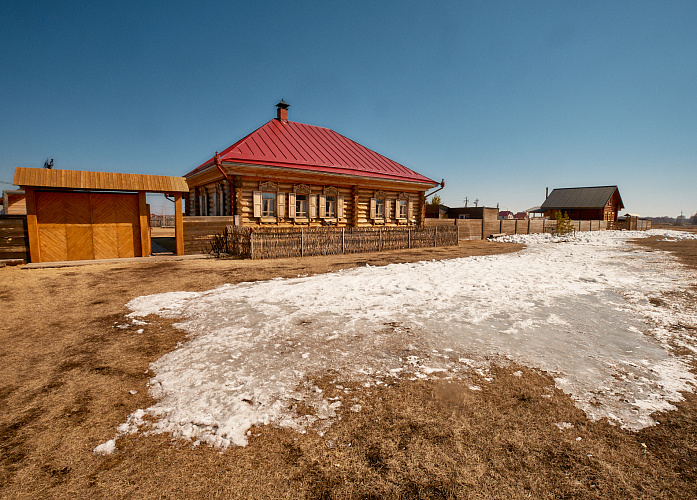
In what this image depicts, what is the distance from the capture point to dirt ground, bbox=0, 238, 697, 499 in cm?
206

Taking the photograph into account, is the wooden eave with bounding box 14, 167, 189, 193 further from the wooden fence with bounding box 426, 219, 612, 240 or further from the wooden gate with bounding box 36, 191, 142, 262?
the wooden fence with bounding box 426, 219, 612, 240

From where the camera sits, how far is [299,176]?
53.8ft

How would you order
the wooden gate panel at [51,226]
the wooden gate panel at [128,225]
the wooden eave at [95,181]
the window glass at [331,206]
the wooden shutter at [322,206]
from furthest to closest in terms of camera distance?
the window glass at [331,206] < the wooden shutter at [322,206] < the wooden gate panel at [128,225] < the wooden gate panel at [51,226] < the wooden eave at [95,181]

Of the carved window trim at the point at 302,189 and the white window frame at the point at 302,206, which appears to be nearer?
the carved window trim at the point at 302,189

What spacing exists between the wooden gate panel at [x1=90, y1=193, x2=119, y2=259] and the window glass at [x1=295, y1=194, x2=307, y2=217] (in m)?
7.81

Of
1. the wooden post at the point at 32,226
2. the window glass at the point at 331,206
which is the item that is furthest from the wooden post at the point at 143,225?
the window glass at the point at 331,206

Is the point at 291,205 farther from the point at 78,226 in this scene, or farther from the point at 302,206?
the point at 78,226

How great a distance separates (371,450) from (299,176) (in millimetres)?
15136

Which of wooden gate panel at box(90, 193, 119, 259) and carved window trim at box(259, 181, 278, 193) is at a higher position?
carved window trim at box(259, 181, 278, 193)

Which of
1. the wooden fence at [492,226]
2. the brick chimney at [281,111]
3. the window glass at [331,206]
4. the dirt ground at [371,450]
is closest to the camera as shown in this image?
the dirt ground at [371,450]

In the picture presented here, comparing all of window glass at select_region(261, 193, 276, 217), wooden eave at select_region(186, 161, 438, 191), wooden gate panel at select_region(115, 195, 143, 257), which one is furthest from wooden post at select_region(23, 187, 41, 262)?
window glass at select_region(261, 193, 276, 217)

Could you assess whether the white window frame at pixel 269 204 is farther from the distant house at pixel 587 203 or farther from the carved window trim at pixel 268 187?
the distant house at pixel 587 203

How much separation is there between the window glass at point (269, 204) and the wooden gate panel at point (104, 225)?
6.03 m

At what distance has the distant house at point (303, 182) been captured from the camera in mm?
15188
